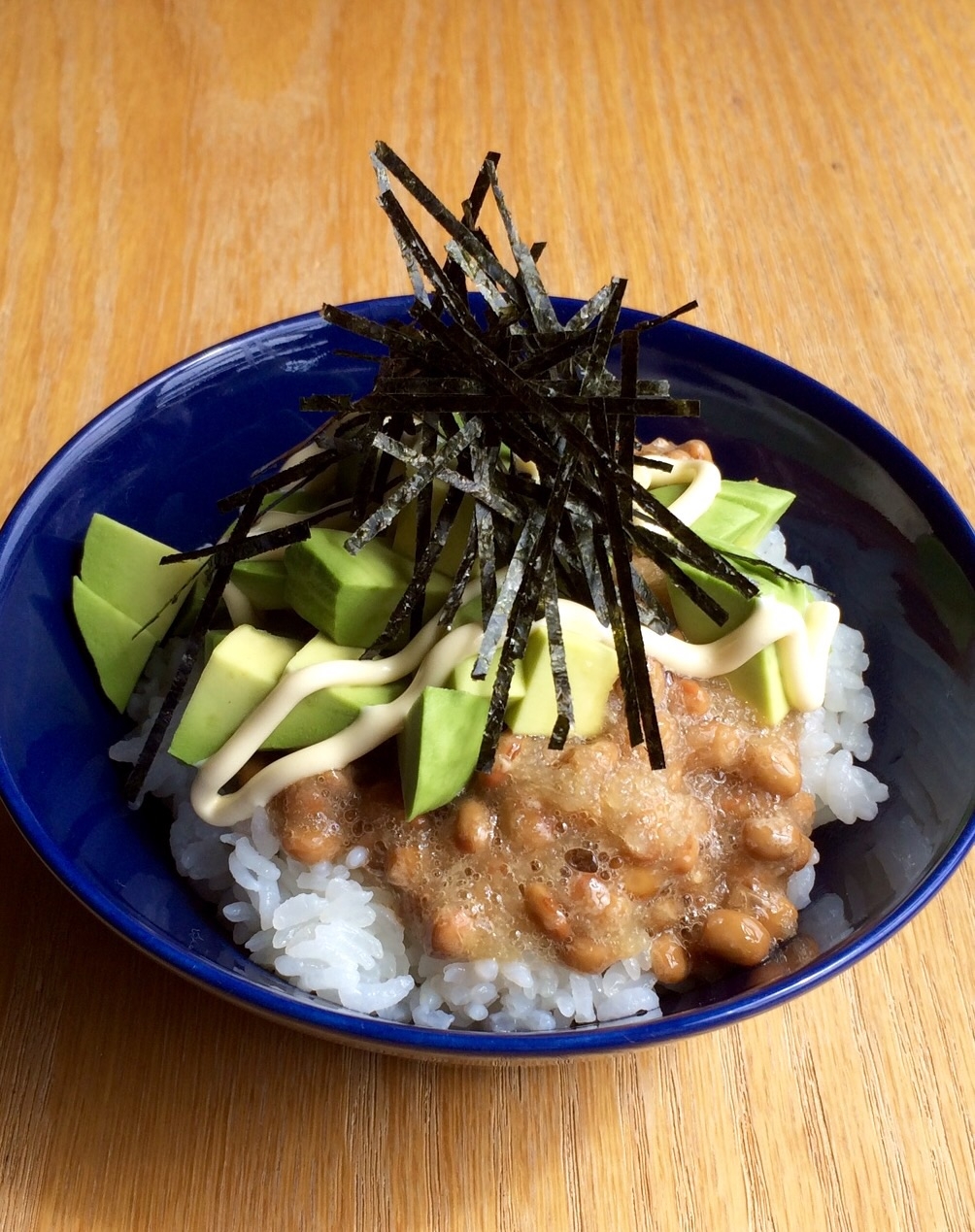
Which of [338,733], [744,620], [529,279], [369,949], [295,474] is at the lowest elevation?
[369,949]

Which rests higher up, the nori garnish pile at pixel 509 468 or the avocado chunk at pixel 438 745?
the nori garnish pile at pixel 509 468

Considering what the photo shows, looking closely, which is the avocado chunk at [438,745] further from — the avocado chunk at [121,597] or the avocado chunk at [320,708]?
the avocado chunk at [121,597]

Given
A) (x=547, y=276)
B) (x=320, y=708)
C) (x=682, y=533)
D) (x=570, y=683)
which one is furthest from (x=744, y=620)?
(x=547, y=276)

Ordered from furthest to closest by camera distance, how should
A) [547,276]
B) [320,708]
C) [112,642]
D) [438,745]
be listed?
[547,276] < [112,642] < [320,708] < [438,745]

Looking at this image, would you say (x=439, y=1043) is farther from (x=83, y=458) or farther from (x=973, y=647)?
(x=83, y=458)

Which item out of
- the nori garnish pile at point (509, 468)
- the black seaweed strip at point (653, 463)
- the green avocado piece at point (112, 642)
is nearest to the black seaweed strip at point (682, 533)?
Answer: the nori garnish pile at point (509, 468)

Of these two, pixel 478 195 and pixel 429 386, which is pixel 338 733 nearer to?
pixel 429 386

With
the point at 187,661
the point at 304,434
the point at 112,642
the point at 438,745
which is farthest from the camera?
the point at 304,434

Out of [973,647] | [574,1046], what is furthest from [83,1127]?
[973,647]
